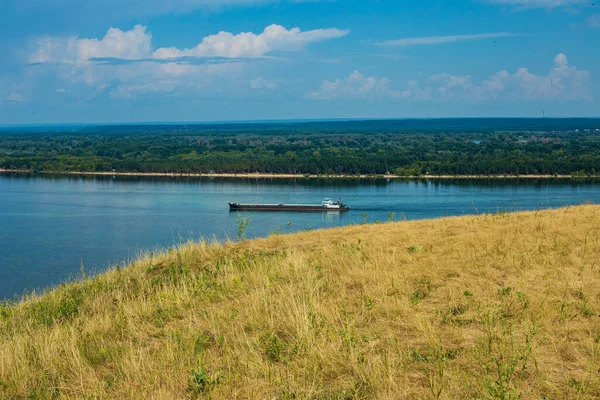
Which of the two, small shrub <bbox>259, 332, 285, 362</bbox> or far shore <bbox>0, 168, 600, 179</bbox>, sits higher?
small shrub <bbox>259, 332, 285, 362</bbox>

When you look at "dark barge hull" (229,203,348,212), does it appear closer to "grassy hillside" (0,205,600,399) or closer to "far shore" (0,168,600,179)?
"far shore" (0,168,600,179)

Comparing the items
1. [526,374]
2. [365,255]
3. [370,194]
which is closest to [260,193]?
[370,194]

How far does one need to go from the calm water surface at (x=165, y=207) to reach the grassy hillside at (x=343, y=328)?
497 inches

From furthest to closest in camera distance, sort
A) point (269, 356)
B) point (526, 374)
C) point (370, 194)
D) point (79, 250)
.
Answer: point (370, 194), point (79, 250), point (269, 356), point (526, 374)

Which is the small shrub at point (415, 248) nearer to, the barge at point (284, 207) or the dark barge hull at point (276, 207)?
the barge at point (284, 207)

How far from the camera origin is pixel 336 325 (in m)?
6.43

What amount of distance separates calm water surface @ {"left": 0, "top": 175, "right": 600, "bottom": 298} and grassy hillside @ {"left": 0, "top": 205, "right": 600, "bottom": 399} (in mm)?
12633

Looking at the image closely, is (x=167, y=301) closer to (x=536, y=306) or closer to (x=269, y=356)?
(x=269, y=356)

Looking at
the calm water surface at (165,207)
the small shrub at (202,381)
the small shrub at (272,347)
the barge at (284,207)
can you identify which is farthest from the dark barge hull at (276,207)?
the small shrub at (202,381)

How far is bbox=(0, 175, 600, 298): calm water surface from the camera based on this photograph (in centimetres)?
3409

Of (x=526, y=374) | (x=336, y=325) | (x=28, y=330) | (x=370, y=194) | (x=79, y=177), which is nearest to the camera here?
(x=526, y=374)

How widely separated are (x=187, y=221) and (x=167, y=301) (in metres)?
40.5

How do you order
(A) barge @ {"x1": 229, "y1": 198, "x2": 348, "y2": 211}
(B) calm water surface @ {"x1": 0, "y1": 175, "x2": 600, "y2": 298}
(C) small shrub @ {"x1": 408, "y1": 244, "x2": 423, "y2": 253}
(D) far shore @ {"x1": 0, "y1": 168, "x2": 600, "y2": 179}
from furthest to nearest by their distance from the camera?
(D) far shore @ {"x1": 0, "y1": 168, "x2": 600, "y2": 179} → (A) barge @ {"x1": 229, "y1": 198, "x2": 348, "y2": 211} → (B) calm water surface @ {"x1": 0, "y1": 175, "x2": 600, "y2": 298} → (C) small shrub @ {"x1": 408, "y1": 244, "x2": 423, "y2": 253}

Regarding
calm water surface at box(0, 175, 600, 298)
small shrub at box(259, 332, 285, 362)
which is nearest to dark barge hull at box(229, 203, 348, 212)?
calm water surface at box(0, 175, 600, 298)
